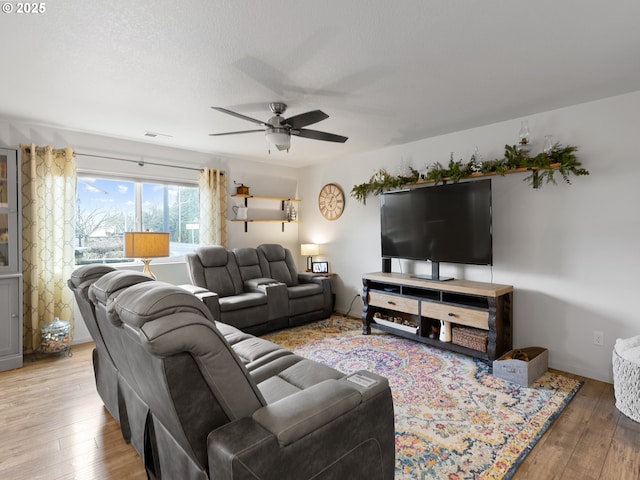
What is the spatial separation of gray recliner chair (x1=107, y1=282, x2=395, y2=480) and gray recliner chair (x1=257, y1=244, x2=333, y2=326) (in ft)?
10.1

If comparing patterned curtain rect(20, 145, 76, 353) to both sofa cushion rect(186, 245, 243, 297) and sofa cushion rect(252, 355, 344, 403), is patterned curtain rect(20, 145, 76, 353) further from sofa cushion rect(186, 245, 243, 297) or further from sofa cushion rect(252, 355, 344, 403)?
sofa cushion rect(252, 355, 344, 403)

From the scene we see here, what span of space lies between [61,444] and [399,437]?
6.81ft

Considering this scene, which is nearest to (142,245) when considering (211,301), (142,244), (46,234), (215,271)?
(142,244)

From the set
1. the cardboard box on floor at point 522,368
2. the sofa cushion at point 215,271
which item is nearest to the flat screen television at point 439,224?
the cardboard box on floor at point 522,368

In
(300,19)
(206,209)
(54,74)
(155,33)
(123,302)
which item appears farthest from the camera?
(206,209)

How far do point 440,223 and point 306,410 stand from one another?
2.96 metres

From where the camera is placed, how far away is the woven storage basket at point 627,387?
2.30 m

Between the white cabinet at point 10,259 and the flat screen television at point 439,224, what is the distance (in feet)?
12.7

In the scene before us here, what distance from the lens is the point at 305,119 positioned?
267 cm

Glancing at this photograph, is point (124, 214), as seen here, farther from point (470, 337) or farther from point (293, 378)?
point (470, 337)

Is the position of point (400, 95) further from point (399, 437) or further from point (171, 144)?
point (171, 144)

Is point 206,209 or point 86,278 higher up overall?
point 206,209

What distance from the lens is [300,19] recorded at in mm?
1844

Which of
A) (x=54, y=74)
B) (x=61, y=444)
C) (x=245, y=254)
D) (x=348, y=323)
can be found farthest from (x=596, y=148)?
(x=61, y=444)
